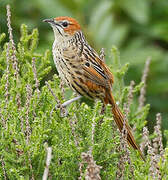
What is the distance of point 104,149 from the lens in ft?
11.1

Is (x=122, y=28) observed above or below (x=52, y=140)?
above

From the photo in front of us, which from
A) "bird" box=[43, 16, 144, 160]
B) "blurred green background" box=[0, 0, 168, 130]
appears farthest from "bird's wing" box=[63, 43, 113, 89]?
"blurred green background" box=[0, 0, 168, 130]

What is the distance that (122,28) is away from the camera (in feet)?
23.7

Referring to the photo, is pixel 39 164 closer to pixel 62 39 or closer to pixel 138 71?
pixel 62 39

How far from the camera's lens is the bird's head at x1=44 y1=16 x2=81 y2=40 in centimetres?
431

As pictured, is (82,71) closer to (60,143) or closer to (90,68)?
(90,68)

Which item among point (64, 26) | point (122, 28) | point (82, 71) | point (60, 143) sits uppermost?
point (122, 28)

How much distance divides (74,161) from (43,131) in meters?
0.30

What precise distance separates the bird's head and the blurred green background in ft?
7.89

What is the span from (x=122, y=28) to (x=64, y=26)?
2.99 metres

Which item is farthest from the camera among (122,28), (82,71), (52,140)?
(122,28)

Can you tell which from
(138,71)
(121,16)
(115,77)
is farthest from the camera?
(121,16)

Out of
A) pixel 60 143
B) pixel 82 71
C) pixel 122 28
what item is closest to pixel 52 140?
pixel 60 143

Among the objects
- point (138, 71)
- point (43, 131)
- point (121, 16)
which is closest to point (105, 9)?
point (121, 16)
